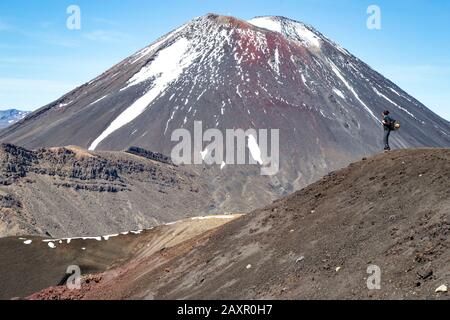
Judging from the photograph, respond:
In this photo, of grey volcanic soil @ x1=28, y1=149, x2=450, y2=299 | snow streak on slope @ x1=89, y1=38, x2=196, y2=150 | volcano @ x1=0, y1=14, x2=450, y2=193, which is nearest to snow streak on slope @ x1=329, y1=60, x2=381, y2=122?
volcano @ x1=0, y1=14, x2=450, y2=193

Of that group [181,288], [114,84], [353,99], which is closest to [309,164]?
[353,99]

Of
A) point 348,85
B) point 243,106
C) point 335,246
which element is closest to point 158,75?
point 243,106

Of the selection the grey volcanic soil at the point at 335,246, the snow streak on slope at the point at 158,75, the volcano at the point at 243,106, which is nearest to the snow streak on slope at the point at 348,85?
the volcano at the point at 243,106

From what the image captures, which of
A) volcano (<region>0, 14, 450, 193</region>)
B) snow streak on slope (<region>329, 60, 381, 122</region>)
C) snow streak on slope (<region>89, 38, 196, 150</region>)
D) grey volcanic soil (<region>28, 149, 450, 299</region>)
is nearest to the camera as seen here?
grey volcanic soil (<region>28, 149, 450, 299</region>)

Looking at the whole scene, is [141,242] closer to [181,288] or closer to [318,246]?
[181,288]

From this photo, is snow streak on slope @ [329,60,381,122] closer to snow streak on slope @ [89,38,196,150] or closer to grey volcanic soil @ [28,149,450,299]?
snow streak on slope @ [89,38,196,150]

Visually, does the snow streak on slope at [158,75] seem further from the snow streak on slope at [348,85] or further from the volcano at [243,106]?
the snow streak on slope at [348,85]
